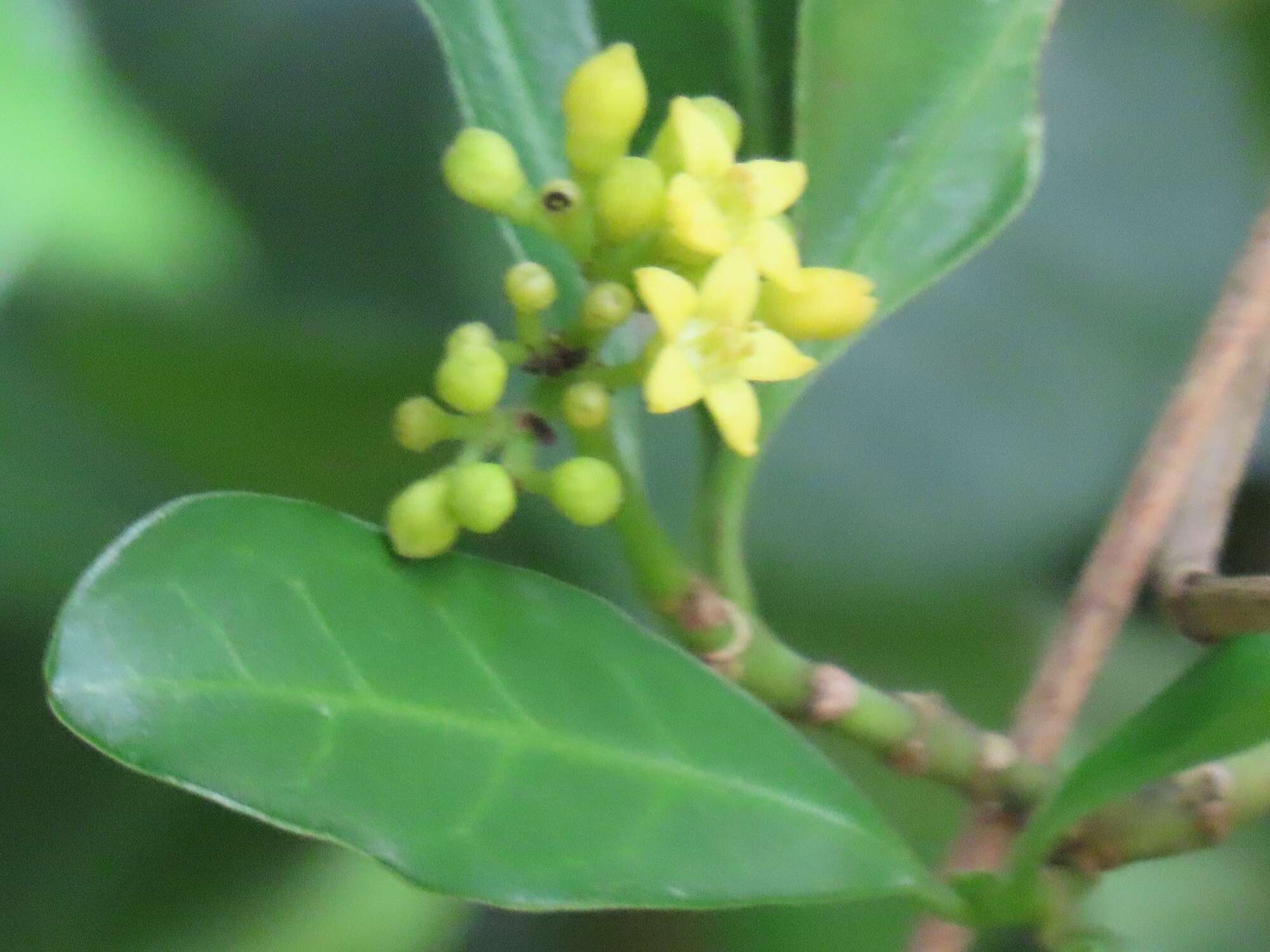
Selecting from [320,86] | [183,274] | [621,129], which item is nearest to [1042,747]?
[621,129]

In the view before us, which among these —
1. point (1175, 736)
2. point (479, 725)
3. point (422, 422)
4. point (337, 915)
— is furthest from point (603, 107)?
point (337, 915)

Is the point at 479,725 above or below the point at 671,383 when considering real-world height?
below

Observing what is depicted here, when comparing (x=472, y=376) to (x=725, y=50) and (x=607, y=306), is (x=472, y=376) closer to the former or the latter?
(x=607, y=306)

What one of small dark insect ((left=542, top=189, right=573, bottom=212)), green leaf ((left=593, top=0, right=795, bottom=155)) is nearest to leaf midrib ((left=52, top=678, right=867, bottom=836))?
small dark insect ((left=542, top=189, right=573, bottom=212))

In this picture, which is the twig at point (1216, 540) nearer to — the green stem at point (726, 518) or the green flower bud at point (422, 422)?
the green stem at point (726, 518)

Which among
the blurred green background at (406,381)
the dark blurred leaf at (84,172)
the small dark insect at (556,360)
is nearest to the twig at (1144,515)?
the blurred green background at (406,381)

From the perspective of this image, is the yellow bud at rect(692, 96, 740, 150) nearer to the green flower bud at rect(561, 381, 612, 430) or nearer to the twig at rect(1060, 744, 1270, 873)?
the green flower bud at rect(561, 381, 612, 430)
